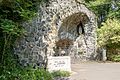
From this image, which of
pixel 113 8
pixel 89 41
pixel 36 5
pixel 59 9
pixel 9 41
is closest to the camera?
pixel 9 41

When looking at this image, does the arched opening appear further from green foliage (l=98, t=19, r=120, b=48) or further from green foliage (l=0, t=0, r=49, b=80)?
Result: green foliage (l=0, t=0, r=49, b=80)

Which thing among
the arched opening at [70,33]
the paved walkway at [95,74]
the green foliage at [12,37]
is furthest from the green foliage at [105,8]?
the green foliage at [12,37]

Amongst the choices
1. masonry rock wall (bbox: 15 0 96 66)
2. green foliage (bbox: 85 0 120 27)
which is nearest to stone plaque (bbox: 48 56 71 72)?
masonry rock wall (bbox: 15 0 96 66)

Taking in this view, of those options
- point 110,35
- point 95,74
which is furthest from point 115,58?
point 95,74

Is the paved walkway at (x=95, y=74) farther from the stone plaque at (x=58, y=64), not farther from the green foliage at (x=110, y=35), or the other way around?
the green foliage at (x=110, y=35)

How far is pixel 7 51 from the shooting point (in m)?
11.6

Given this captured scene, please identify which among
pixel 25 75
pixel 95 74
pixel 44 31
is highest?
pixel 44 31

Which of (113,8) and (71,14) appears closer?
(71,14)

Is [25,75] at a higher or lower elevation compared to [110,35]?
lower

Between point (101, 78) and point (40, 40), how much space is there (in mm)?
3334

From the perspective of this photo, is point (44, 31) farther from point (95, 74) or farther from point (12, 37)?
Result: point (95, 74)

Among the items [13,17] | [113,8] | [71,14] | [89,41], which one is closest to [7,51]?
[13,17]

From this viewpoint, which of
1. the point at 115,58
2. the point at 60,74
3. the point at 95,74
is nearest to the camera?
the point at 60,74

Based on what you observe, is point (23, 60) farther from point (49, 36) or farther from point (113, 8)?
point (113, 8)
